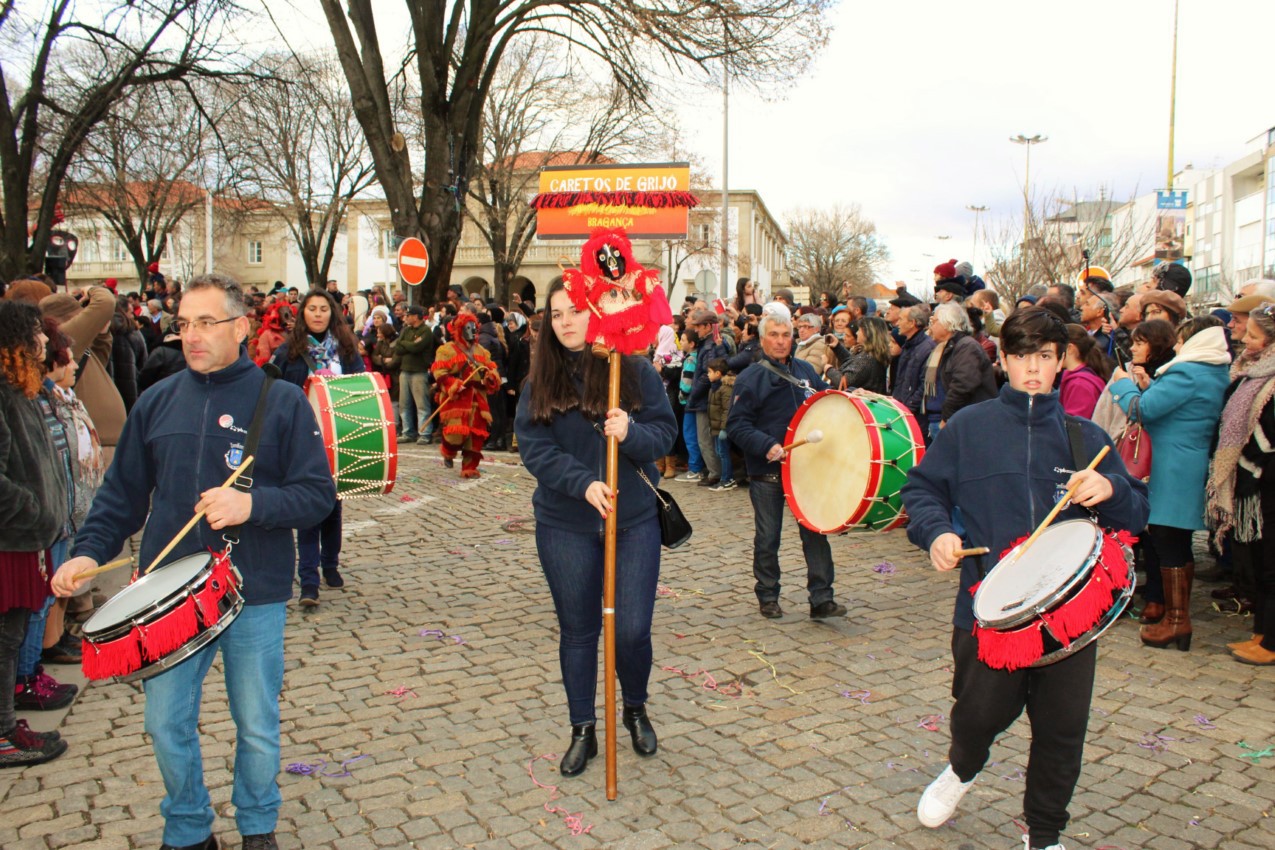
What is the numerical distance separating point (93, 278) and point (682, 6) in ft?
176

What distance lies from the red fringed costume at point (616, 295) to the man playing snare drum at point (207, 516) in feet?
3.93

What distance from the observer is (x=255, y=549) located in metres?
3.54

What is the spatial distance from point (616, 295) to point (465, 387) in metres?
7.67

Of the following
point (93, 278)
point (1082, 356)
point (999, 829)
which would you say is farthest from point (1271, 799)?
point (93, 278)

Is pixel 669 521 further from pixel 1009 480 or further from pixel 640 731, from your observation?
pixel 1009 480

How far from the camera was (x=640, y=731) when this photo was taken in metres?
4.52

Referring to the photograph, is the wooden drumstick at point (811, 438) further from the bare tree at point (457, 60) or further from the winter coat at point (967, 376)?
the bare tree at point (457, 60)

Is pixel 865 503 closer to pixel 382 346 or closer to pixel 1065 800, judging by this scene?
pixel 1065 800

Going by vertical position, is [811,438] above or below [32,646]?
above

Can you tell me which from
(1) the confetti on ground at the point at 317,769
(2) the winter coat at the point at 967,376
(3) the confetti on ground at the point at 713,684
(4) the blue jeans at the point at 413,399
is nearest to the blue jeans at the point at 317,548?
(1) the confetti on ground at the point at 317,769

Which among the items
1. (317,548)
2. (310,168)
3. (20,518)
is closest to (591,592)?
(20,518)

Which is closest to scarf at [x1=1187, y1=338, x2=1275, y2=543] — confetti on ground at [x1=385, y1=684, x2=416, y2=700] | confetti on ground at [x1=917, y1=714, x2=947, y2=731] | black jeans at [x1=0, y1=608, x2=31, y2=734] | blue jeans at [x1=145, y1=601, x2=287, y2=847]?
confetti on ground at [x1=917, y1=714, x2=947, y2=731]

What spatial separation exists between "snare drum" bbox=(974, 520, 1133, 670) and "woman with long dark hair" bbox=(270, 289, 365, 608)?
4.83 m

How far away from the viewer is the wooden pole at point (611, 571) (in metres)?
4.05
